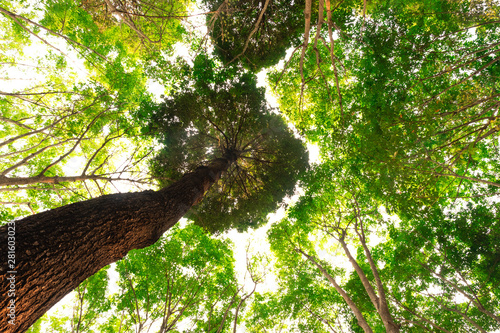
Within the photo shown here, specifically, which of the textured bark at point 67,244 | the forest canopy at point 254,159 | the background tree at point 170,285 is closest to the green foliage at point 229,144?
the forest canopy at point 254,159

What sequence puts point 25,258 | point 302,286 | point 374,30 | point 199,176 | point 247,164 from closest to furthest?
point 25,258, point 199,176, point 374,30, point 247,164, point 302,286

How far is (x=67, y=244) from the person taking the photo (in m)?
1.79

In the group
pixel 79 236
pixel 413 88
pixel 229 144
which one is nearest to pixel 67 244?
pixel 79 236

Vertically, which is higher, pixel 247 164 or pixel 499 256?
pixel 247 164

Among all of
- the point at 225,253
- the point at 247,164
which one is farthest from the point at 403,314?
the point at 247,164

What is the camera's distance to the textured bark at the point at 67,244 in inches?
56.8

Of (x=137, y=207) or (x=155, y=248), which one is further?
(x=155, y=248)

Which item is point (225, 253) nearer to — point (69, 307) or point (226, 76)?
point (69, 307)

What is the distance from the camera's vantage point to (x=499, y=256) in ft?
21.9

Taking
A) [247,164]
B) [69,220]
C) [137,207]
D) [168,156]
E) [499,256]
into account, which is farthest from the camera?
[247,164]

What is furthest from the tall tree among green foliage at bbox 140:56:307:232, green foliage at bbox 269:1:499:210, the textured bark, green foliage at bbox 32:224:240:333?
green foliage at bbox 32:224:240:333

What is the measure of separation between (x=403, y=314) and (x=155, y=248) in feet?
32.2

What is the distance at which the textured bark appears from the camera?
144cm

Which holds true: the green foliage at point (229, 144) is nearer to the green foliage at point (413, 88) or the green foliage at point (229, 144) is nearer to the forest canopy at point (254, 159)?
the forest canopy at point (254, 159)
